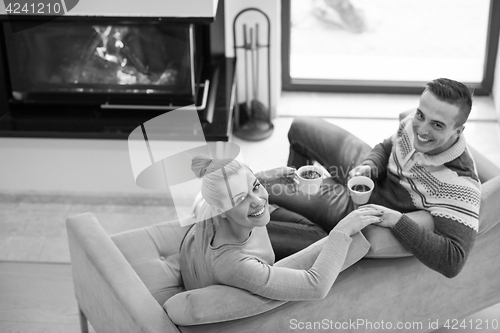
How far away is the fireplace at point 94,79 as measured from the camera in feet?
10.9

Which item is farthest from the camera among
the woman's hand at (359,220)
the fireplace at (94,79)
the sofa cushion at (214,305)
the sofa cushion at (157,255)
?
the fireplace at (94,79)

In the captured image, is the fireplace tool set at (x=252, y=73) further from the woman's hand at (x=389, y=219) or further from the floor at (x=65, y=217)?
the woman's hand at (x=389, y=219)

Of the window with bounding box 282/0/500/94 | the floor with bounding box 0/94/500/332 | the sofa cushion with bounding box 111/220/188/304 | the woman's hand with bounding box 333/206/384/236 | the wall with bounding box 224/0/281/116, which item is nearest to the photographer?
the woman's hand with bounding box 333/206/384/236

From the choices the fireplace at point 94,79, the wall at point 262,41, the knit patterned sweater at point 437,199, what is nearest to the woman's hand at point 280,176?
the knit patterned sweater at point 437,199

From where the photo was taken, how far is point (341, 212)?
2484 mm

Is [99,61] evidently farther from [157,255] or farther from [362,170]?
[362,170]

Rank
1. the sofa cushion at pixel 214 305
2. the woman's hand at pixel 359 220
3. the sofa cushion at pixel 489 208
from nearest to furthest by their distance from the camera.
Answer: the sofa cushion at pixel 214 305 < the woman's hand at pixel 359 220 < the sofa cushion at pixel 489 208

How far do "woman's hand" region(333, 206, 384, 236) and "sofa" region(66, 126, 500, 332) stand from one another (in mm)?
133

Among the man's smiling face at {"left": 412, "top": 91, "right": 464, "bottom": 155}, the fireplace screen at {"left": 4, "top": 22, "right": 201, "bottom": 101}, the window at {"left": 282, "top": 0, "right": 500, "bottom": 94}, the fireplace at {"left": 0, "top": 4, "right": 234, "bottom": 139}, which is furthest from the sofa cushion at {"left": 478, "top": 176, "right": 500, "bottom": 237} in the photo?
the window at {"left": 282, "top": 0, "right": 500, "bottom": 94}

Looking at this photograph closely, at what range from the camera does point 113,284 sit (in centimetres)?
206

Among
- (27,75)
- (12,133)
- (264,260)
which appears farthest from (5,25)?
(264,260)

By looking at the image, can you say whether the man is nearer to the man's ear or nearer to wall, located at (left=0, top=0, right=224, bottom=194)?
the man's ear

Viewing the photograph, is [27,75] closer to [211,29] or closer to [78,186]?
[78,186]

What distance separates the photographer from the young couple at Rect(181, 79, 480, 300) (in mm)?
1910
